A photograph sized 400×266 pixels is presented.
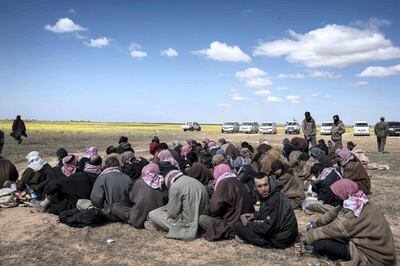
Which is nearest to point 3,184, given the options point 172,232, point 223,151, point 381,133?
point 172,232

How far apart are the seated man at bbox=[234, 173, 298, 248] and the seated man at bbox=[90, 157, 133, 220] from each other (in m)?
2.45

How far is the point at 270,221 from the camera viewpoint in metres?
5.47

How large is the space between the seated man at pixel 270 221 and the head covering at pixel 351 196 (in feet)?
2.76

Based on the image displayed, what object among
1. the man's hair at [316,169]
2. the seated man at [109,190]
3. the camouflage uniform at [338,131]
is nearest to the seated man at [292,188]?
the man's hair at [316,169]

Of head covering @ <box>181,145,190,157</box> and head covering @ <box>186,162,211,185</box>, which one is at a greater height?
head covering @ <box>181,145,190,157</box>

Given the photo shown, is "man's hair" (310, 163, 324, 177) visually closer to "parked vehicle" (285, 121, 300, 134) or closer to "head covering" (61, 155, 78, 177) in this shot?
"head covering" (61, 155, 78, 177)

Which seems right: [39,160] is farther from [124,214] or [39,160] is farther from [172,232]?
[172,232]

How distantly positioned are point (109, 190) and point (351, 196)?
14.1 feet

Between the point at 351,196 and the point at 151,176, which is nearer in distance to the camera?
the point at 351,196

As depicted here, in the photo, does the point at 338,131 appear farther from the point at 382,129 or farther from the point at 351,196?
the point at 351,196

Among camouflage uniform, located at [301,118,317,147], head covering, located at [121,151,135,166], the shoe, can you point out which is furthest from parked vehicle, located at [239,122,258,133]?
the shoe

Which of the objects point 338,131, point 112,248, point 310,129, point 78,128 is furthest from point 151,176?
point 78,128

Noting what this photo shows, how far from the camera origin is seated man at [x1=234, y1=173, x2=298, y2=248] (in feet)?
17.7

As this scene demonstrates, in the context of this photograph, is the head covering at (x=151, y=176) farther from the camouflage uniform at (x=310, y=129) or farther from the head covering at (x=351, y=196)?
the camouflage uniform at (x=310, y=129)
